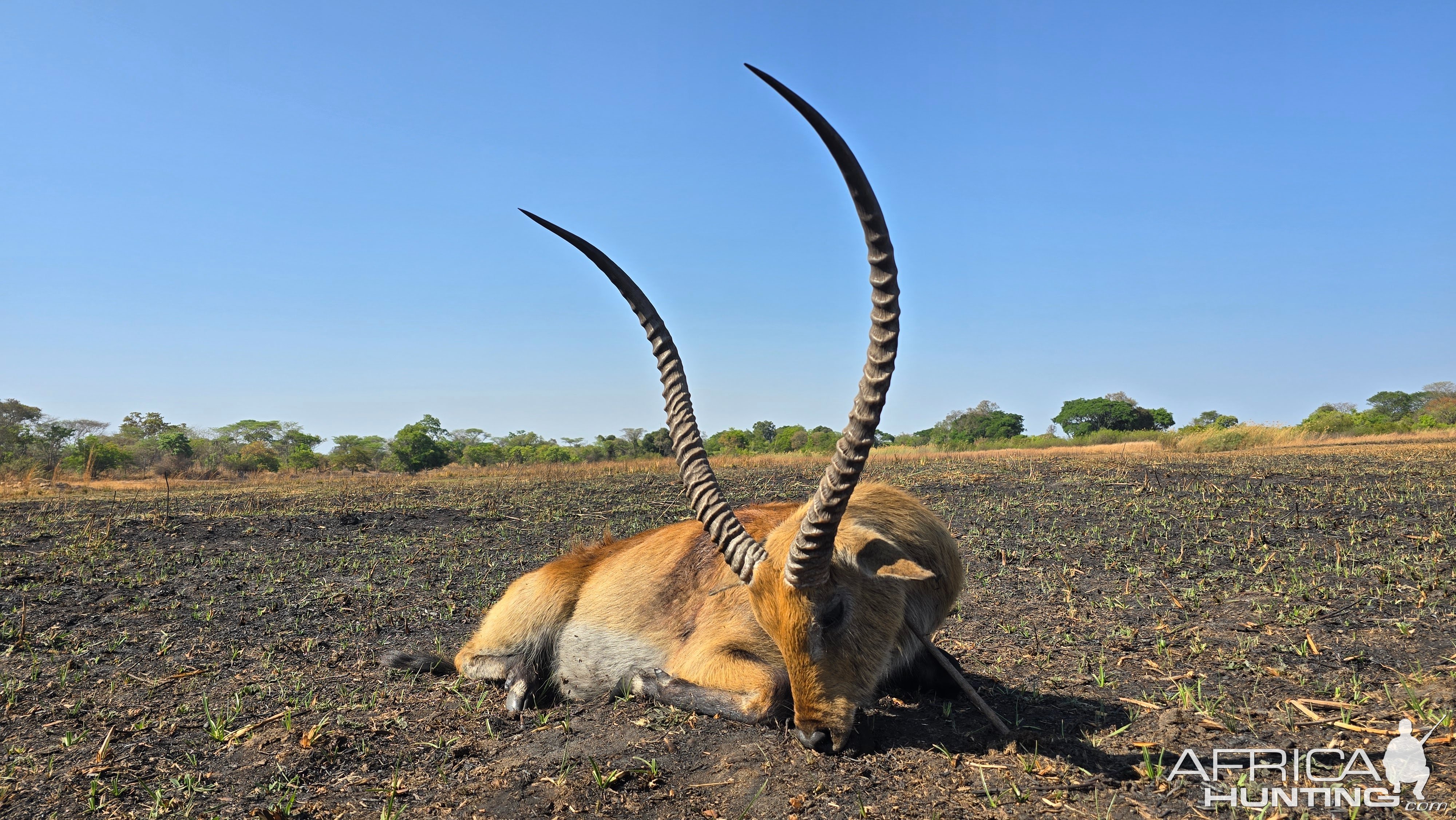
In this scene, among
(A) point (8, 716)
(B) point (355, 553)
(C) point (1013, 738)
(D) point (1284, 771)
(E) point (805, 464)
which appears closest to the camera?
(D) point (1284, 771)

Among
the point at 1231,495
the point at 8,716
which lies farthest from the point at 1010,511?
the point at 8,716

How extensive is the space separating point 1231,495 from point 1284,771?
32.2ft

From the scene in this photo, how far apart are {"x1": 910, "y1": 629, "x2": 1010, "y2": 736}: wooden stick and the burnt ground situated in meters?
0.08

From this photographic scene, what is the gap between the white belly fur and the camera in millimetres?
4977

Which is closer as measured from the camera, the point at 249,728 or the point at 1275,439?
the point at 249,728

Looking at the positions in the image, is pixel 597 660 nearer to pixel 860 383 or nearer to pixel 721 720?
pixel 721 720

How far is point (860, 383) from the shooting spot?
329 centimetres

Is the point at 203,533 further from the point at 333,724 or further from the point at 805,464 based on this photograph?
the point at 805,464

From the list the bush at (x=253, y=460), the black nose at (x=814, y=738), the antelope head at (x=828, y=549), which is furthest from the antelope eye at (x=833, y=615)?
the bush at (x=253, y=460)

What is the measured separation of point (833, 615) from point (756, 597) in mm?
383

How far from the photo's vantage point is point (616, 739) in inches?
155

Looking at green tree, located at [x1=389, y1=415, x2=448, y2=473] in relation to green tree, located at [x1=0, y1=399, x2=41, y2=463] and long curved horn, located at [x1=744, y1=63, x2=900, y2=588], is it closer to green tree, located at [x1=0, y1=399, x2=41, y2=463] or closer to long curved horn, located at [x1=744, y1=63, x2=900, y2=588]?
green tree, located at [x1=0, y1=399, x2=41, y2=463]

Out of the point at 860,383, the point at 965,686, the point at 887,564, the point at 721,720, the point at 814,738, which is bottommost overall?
the point at 721,720
